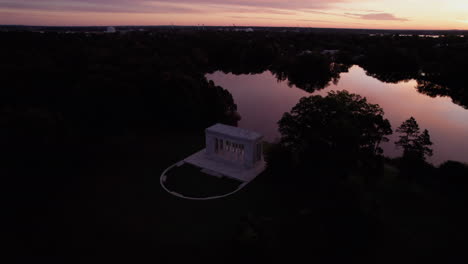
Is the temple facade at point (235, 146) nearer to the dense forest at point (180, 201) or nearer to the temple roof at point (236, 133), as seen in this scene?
the temple roof at point (236, 133)

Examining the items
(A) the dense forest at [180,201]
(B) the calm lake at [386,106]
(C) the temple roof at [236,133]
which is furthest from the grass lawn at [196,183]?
(B) the calm lake at [386,106]

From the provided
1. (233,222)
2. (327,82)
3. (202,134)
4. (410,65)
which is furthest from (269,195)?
(410,65)

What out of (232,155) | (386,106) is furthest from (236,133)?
(386,106)

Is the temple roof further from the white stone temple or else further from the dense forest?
the dense forest

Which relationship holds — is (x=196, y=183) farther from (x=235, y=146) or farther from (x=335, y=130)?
(x=335, y=130)

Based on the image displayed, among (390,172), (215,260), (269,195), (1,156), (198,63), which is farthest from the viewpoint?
(198,63)

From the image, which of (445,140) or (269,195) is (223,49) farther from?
(269,195)

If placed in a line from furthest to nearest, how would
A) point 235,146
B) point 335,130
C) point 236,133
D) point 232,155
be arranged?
1. point 232,155
2. point 235,146
3. point 236,133
4. point 335,130
